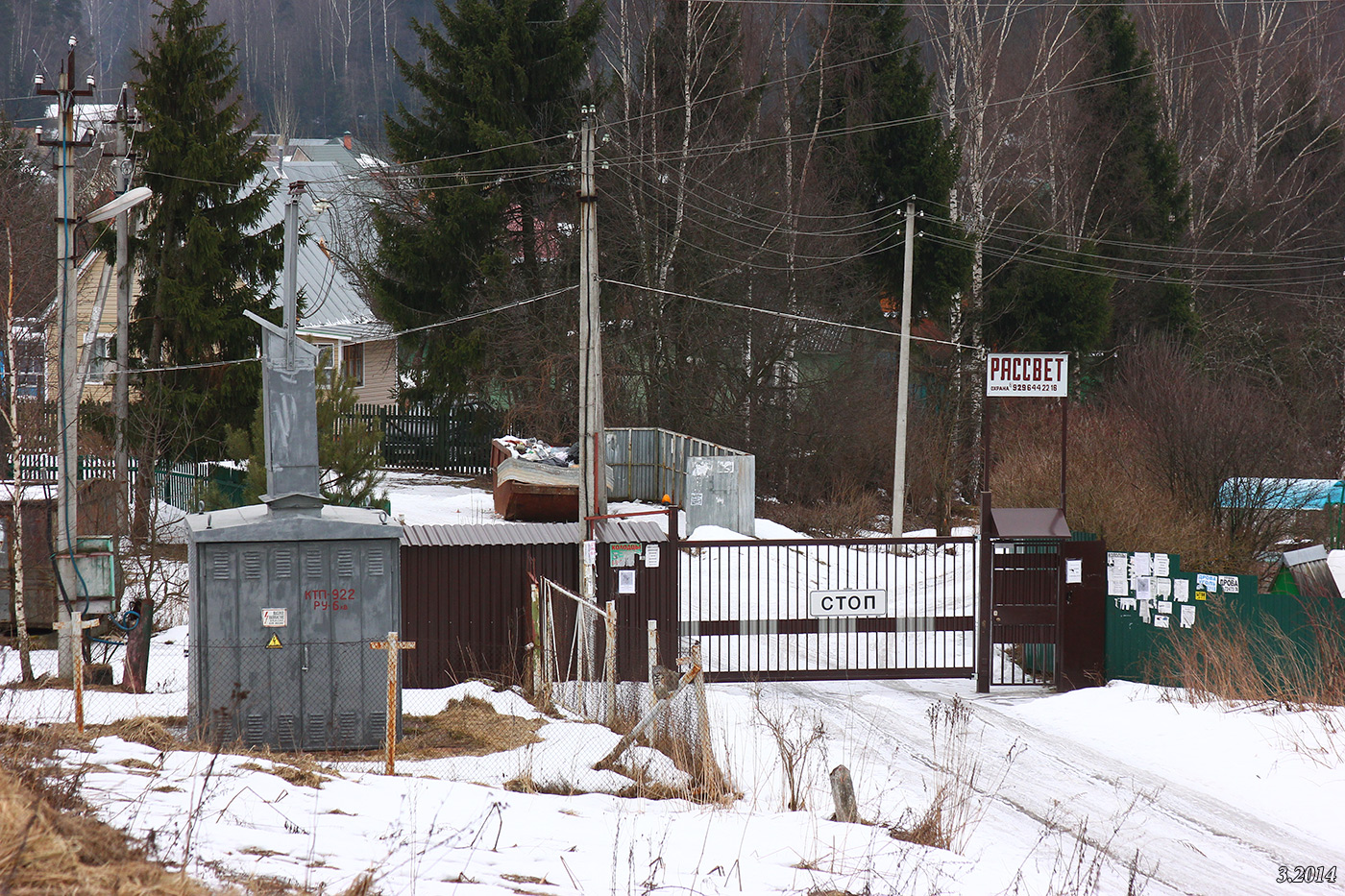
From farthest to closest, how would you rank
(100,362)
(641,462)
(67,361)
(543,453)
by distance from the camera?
(100,362), (641,462), (543,453), (67,361)

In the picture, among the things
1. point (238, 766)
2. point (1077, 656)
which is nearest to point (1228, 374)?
point (1077, 656)

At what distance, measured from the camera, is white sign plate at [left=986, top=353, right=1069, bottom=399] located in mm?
13508

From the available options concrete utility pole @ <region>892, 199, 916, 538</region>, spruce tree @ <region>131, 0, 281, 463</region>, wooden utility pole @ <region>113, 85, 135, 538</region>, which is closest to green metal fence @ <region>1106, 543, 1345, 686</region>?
concrete utility pole @ <region>892, 199, 916, 538</region>

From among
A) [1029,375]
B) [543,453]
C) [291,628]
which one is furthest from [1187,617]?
[543,453]

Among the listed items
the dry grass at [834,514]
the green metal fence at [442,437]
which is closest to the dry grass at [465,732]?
the dry grass at [834,514]

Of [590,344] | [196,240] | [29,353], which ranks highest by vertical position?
[196,240]

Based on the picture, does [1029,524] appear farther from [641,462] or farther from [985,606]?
[641,462]

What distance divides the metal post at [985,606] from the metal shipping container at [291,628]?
23.6 feet

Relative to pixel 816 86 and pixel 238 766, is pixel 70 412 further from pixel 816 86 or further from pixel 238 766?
pixel 816 86

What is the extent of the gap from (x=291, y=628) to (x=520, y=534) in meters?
3.92

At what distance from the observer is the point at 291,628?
9.68m

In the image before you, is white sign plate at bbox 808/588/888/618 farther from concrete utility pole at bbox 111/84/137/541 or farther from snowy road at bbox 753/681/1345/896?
concrete utility pole at bbox 111/84/137/541

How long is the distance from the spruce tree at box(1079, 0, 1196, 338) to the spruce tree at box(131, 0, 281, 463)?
2877 centimetres
